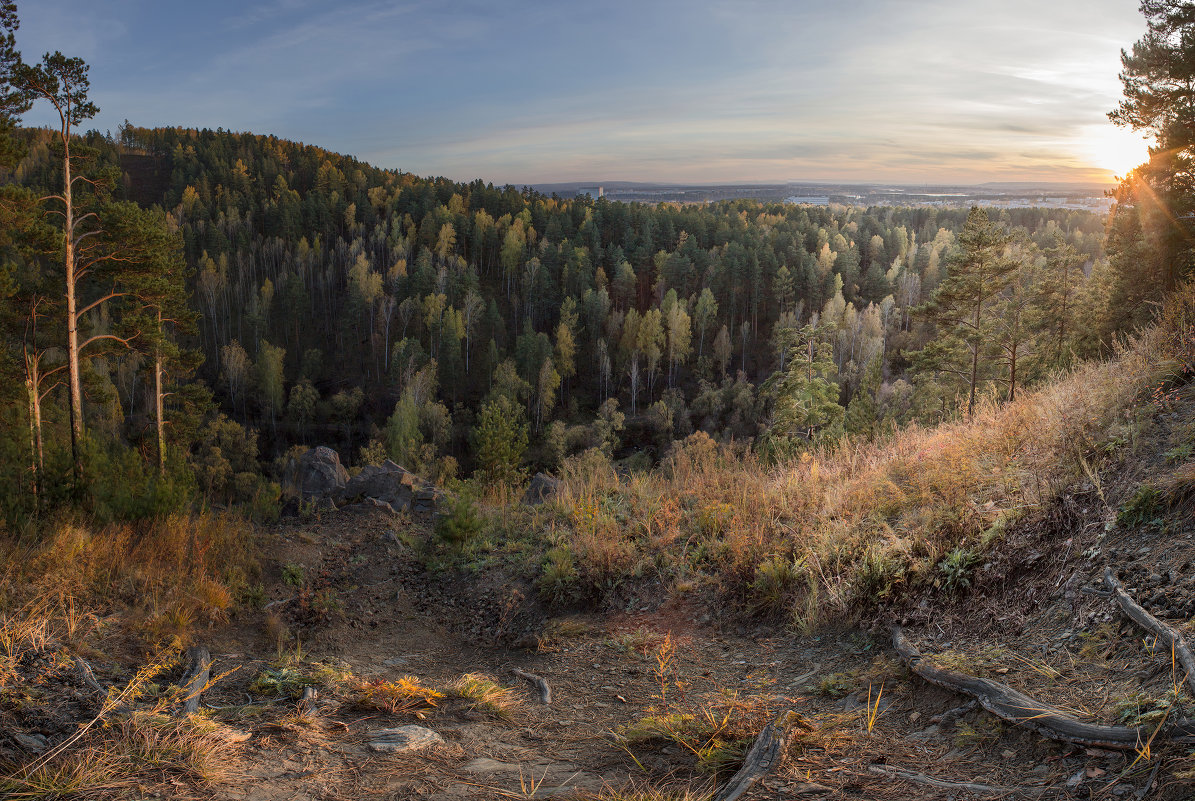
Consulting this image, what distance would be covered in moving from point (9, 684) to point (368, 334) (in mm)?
90986

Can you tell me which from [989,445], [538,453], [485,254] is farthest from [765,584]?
[485,254]

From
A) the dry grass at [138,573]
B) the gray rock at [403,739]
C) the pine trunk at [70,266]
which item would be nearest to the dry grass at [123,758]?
the gray rock at [403,739]

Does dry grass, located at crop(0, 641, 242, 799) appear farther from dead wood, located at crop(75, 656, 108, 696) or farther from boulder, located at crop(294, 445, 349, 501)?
boulder, located at crop(294, 445, 349, 501)

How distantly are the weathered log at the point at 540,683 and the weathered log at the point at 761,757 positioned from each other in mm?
1751

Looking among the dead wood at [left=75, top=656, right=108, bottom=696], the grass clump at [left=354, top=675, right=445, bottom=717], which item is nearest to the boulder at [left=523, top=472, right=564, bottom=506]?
the grass clump at [left=354, top=675, right=445, bottom=717]

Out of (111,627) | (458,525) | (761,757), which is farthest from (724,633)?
(111,627)

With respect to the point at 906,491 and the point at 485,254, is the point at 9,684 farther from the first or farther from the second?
the point at 485,254

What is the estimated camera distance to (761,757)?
9.27 ft

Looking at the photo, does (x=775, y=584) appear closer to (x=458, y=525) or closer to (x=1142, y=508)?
(x=1142, y=508)

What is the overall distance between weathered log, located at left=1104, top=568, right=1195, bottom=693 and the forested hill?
2571 centimetres

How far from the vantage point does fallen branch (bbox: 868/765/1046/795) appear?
2.41 meters

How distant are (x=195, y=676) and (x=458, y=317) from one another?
235ft

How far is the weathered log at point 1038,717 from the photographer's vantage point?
239cm

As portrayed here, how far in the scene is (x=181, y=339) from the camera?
8912cm
